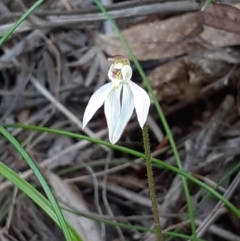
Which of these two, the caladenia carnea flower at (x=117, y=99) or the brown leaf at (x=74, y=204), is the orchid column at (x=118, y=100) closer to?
the caladenia carnea flower at (x=117, y=99)

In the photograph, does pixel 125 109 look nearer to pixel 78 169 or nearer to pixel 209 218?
pixel 209 218

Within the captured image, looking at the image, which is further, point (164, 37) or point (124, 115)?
point (164, 37)

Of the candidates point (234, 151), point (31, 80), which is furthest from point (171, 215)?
point (31, 80)

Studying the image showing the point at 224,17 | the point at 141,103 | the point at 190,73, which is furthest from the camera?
the point at 190,73

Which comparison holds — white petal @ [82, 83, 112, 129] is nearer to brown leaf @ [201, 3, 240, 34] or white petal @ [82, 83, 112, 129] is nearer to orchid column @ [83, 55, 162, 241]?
orchid column @ [83, 55, 162, 241]

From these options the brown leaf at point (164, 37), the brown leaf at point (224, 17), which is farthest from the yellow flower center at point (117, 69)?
the brown leaf at point (164, 37)

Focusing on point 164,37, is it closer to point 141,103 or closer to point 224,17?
point 224,17

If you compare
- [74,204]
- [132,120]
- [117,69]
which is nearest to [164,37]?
[132,120]
